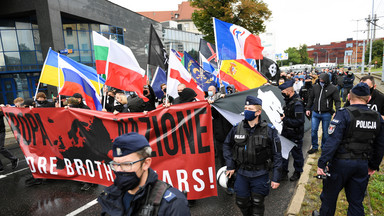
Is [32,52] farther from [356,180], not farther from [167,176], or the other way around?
[356,180]

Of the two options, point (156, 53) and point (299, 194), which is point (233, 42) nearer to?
point (156, 53)

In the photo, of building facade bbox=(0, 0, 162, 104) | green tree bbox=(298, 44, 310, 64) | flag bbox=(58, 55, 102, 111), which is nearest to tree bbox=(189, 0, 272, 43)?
building facade bbox=(0, 0, 162, 104)

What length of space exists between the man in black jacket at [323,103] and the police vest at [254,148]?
358 centimetres

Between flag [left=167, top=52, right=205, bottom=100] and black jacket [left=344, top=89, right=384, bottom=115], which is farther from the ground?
flag [left=167, top=52, right=205, bottom=100]

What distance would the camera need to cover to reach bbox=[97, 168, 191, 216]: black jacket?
1438 millimetres

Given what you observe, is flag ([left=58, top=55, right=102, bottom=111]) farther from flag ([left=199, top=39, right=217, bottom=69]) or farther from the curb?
flag ([left=199, top=39, right=217, bottom=69])

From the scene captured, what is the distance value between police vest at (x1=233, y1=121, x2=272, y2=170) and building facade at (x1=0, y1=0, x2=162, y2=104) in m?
19.8

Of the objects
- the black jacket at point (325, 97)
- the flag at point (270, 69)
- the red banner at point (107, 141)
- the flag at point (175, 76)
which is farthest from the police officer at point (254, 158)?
the flag at point (270, 69)

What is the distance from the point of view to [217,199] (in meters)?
4.15

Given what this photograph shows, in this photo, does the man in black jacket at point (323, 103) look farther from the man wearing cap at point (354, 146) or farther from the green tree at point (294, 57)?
the green tree at point (294, 57)

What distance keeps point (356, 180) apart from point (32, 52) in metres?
24.6

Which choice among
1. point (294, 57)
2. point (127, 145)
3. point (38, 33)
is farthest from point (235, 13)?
point (294, 57)

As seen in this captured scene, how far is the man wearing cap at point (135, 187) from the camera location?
1.48 metres

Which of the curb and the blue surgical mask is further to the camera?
the curb
